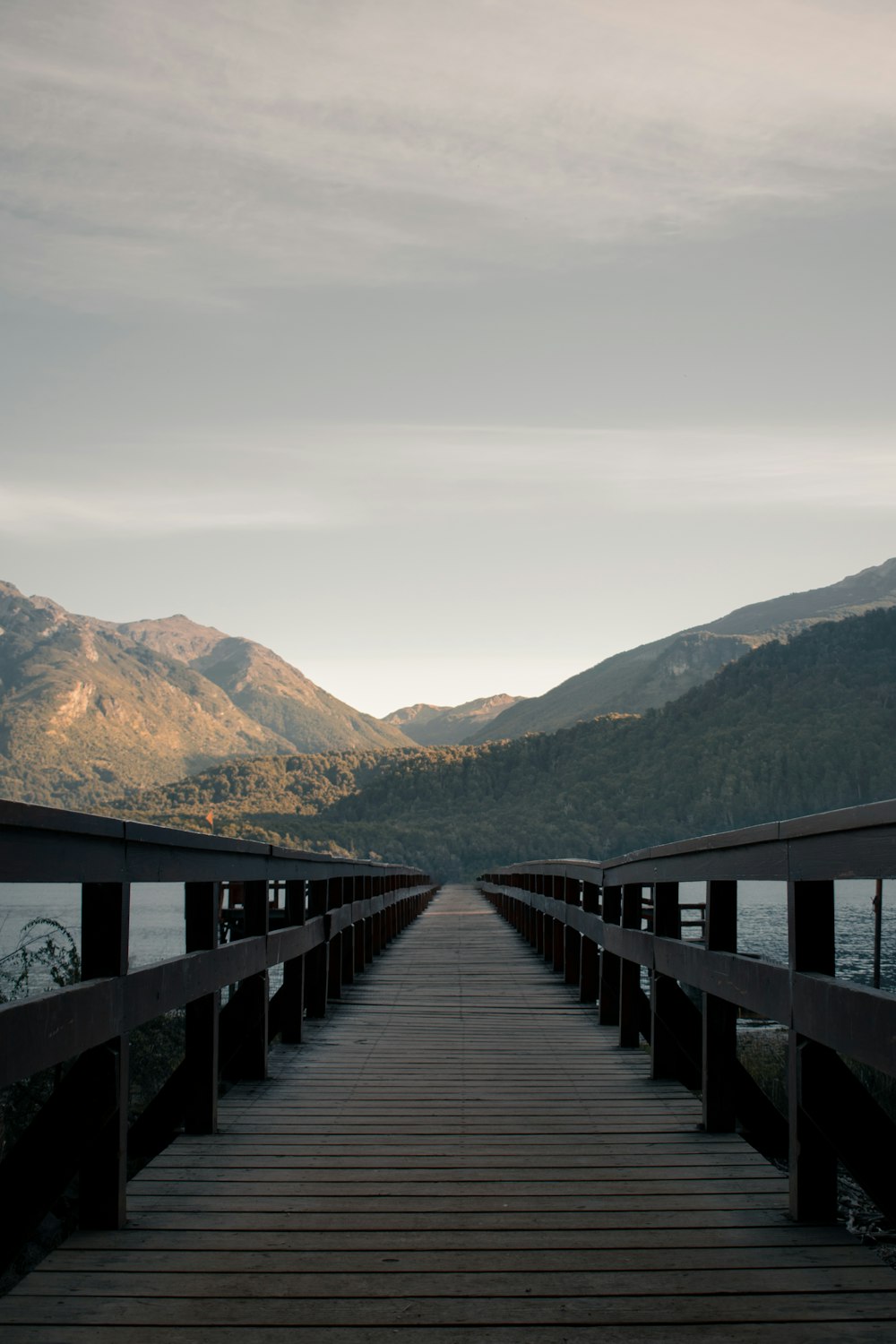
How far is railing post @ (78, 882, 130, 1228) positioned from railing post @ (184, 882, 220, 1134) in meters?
0.87

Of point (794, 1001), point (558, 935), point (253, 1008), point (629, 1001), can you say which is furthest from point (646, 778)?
point (794, 1001)

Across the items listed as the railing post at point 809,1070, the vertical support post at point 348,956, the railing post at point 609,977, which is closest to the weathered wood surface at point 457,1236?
the railing post at point 809,1070

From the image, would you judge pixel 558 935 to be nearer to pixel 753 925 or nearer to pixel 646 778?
pixel 753 925

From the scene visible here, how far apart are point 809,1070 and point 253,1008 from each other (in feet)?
9.65

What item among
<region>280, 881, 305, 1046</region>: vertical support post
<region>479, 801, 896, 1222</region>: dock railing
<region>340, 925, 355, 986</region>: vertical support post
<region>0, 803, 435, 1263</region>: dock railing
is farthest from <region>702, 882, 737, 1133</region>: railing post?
<region>340, 925, 355, 986</region>: vertical support post

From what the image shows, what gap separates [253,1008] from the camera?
5.58m

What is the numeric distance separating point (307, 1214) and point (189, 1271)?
0.57 m

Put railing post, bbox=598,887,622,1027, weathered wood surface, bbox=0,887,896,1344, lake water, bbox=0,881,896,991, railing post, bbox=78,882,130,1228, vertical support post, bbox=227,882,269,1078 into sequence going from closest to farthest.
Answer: weathered wood surface, bbox=0,887,896,1344 < railing post, bbox=78,882,130,1228 < vertical support post, bbox=227,882,269,1078 < railing post, bbox=598,887,622,1027 < lake water, bbox=0,881,896,991

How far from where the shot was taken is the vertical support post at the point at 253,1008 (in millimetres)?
Result: 5395

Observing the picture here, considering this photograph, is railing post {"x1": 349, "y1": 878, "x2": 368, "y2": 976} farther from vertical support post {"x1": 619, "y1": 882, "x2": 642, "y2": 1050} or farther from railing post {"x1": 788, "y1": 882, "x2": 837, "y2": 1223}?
railing post {"x1": 788, "y1": 882, "x2": 837, "y2": 1223}

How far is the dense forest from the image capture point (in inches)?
5522

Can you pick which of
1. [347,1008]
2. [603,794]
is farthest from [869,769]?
[347,1008]

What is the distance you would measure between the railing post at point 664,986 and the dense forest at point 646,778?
120365 mm

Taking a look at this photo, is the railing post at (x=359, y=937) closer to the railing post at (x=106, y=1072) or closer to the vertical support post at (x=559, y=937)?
the vertical support post at (x=559, y=937)
